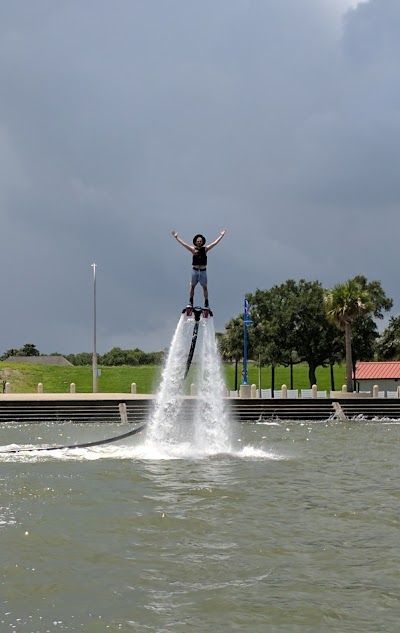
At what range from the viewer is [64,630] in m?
6.54

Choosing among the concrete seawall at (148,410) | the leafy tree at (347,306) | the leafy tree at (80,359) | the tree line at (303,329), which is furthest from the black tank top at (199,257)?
the leafy tree at (80,359)

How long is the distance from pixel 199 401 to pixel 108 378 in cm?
7476

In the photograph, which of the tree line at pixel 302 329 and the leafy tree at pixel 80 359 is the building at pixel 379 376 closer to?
the tree line at pixel 302 329

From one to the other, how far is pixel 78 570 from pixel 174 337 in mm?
11165

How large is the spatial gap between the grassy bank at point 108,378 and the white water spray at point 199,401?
193 feet

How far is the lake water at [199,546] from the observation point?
7.00m

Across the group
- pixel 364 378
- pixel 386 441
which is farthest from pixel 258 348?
pixel 386 441

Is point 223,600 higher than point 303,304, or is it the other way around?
point 303,304

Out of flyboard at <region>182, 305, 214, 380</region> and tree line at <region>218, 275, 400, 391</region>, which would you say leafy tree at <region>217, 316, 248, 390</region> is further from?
flyboard at <region>182, 305, 214, 380</region>

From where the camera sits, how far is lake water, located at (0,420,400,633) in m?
7.00

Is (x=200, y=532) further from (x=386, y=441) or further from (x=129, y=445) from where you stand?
(x=386, y=441)

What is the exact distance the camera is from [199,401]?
22125 millimetres

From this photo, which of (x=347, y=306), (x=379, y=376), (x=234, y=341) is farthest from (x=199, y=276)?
(x=234, y=341)

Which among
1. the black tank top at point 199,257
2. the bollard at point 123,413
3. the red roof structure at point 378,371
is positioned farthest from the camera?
the red roof structure at point 378,371
